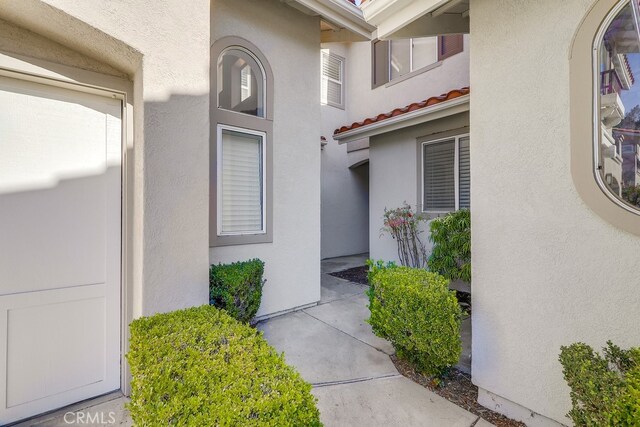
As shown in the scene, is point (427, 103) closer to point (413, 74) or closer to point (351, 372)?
point (413, 74)

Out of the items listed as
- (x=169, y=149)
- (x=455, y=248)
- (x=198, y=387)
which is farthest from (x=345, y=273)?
(x=198, y=387)

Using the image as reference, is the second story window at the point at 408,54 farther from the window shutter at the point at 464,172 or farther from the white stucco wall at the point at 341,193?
the window shutter at the point at 464,172

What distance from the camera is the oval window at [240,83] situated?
4.89 m

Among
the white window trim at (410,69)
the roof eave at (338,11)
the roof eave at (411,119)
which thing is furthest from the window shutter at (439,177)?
the roof eave at (338,11)

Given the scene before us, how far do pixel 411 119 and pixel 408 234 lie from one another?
109 inches

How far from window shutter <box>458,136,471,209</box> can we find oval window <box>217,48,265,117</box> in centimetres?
446

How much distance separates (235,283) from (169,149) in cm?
197

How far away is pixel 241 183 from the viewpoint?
5.13 metres

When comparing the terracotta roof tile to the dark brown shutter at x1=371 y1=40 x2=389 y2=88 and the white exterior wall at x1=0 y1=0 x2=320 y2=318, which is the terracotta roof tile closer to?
Result: the dark brown shutter at x1=371 y1=40 x2=389 y2=88

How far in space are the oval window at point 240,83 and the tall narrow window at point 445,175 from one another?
4.29m

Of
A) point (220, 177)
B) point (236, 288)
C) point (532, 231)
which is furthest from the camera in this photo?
point (220, 177)

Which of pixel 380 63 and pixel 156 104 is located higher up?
pixel 380 63

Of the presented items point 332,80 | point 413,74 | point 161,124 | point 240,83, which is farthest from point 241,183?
point 332,80

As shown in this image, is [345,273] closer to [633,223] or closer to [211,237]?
[211,237]
